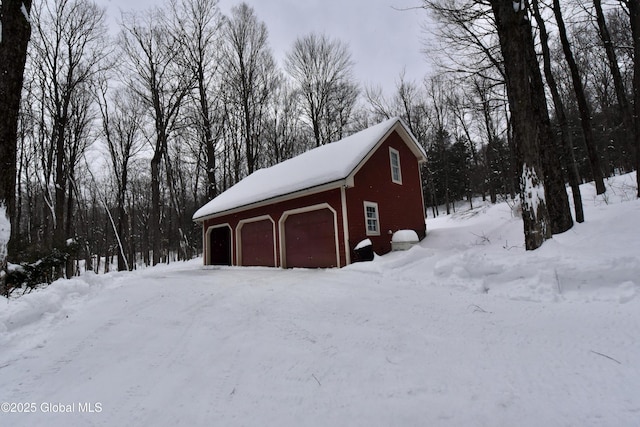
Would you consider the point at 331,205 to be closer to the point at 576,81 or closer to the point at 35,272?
the point at 35,272

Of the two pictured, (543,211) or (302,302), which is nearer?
(302,302)

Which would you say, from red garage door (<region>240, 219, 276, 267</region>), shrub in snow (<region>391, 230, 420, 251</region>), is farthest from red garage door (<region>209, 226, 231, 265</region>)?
shrub in snow (<region>391, 230, 420, 251</region>)

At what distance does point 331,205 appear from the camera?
33.3 ft

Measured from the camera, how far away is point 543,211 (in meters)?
5.88

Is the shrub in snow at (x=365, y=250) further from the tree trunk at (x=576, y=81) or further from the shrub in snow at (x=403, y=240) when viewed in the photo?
the tree trunk at (x=576, y=81)

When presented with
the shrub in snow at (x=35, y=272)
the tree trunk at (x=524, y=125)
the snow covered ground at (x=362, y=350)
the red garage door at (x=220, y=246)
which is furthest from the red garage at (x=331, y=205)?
the shrub in snow at (x=35, y=272)

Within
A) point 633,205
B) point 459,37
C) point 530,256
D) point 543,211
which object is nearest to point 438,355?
point 530,256

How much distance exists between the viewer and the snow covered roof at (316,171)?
32.6ft

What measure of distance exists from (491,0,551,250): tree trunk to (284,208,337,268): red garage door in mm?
5608

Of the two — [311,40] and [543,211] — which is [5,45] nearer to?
[543,211]

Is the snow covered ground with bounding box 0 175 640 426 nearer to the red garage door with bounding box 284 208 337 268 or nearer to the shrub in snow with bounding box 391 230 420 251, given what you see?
the red garage door with bounding box 284 208 337 268

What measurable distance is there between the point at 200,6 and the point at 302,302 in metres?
23.2

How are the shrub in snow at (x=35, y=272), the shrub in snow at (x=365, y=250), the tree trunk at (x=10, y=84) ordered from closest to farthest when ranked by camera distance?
the tree trunk at (x=10, y=84), the shrub in snow at (x=35, y=272), the shrub in snow at (x=365, y=250)

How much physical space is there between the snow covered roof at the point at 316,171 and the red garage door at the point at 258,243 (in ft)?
3.70
